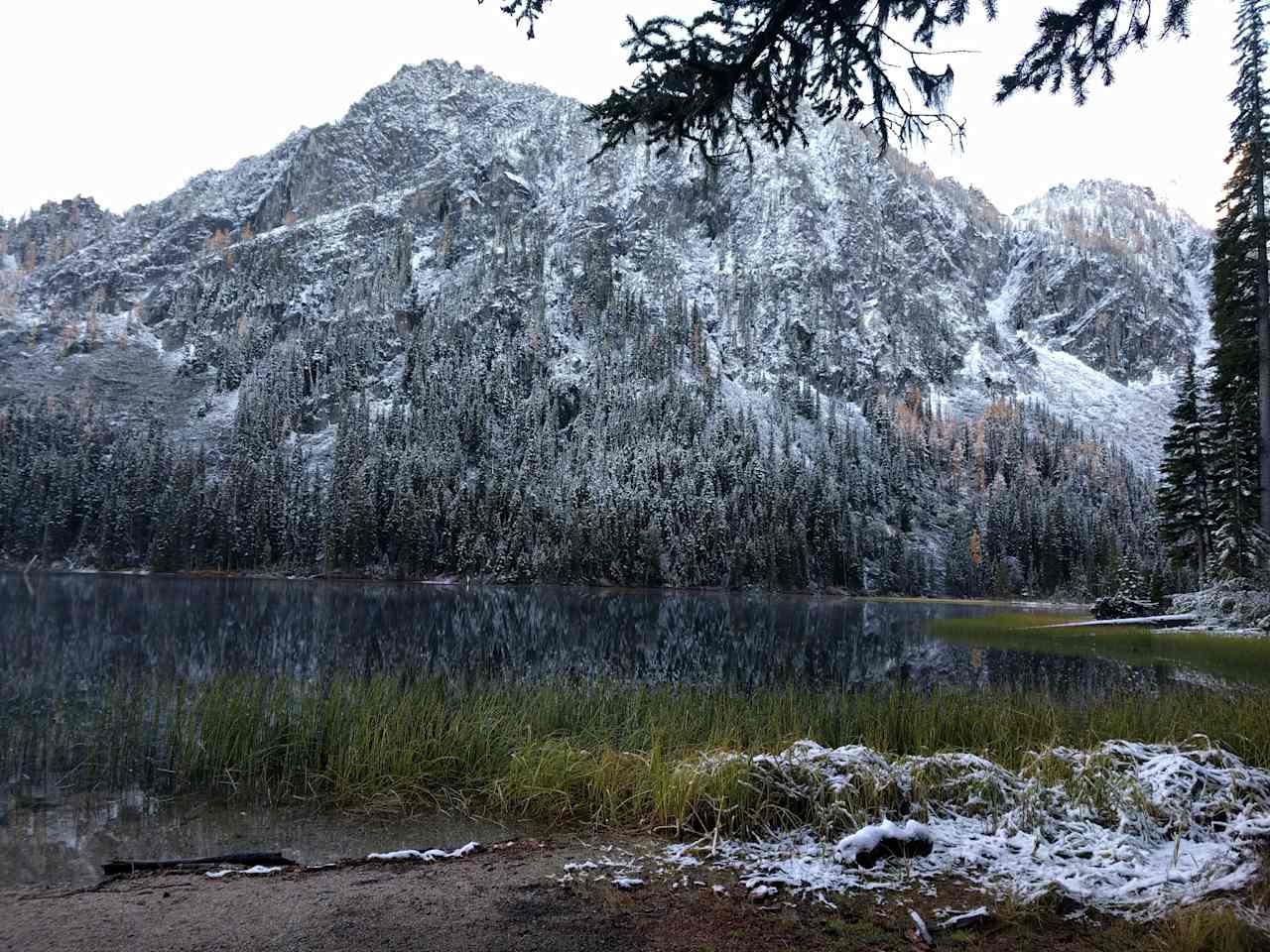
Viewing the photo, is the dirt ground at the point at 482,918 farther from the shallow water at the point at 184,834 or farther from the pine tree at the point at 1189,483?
the pine tree at the point at 1189,483

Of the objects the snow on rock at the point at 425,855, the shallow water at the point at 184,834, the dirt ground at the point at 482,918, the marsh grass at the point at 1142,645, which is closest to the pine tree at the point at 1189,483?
the marsh grass at the point at 1142,645

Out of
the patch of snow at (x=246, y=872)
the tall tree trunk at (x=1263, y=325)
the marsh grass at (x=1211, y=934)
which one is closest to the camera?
the marsh grass at (x=1211, y=934)

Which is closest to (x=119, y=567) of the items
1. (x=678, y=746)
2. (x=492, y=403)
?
(x=492, y=403)

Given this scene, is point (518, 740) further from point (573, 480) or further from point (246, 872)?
point (573, 480)

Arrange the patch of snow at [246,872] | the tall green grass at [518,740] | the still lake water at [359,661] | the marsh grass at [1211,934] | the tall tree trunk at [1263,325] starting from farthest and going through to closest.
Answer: the tall tree trunk at [1263,325], the tall green grass at [518,740], the still lake water at [359,661], the patch of snow at [246,872], the marsh grass at [1211,934]

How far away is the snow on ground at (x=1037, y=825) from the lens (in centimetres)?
445

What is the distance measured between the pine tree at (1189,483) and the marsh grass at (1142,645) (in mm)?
7007

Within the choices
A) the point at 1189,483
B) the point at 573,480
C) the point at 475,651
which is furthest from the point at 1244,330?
the point at 573,480

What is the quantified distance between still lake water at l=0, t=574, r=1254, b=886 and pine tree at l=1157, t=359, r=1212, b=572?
13550 millimetres

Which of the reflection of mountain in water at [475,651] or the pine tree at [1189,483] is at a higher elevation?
the pine tree at [1189,483]

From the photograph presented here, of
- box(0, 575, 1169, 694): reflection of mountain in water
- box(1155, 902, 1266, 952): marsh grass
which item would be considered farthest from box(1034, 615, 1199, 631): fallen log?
box(1155, 902, 1266, 952): marsh grass

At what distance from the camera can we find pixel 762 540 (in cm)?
11338

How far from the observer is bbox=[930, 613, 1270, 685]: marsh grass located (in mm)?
19812

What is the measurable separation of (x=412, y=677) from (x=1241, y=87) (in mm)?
30894
